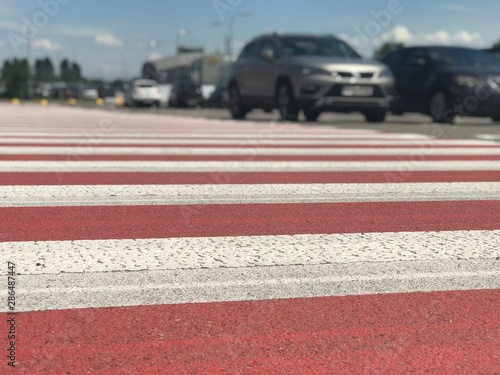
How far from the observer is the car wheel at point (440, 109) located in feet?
55.0

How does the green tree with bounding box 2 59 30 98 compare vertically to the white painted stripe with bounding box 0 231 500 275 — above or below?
below

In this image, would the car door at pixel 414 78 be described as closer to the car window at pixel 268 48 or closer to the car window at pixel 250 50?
the car window at pixel 268 48

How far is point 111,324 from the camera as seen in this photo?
111 inches

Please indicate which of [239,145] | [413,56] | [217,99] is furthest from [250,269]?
[217,99]

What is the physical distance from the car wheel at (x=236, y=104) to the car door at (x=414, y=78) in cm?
333

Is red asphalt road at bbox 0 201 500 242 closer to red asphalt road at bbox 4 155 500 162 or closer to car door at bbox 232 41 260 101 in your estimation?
red asphalt road at bbox 4 155 500 162

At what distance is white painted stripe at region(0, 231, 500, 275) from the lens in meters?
3.63

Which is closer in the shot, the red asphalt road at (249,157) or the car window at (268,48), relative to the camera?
the red asphalt road at (249,157)

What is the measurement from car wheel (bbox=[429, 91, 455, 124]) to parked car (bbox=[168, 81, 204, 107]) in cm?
2745

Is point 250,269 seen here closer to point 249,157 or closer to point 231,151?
point 249,157

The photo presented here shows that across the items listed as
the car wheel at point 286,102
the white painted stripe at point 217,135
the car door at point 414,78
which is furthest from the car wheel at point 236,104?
the white painted stripe at point 217,135

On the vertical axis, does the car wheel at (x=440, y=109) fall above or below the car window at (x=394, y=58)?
below

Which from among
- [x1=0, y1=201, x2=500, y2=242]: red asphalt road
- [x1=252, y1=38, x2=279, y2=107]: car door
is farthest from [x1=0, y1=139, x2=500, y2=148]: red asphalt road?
[x1=252, y1=38, x2=279, y2=107]: car door

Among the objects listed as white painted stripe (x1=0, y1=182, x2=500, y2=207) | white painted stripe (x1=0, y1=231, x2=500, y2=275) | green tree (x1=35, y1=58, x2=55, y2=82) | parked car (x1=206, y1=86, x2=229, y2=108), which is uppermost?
white painted stripe (x1=0, y1=231, x2=500, y2=275)
